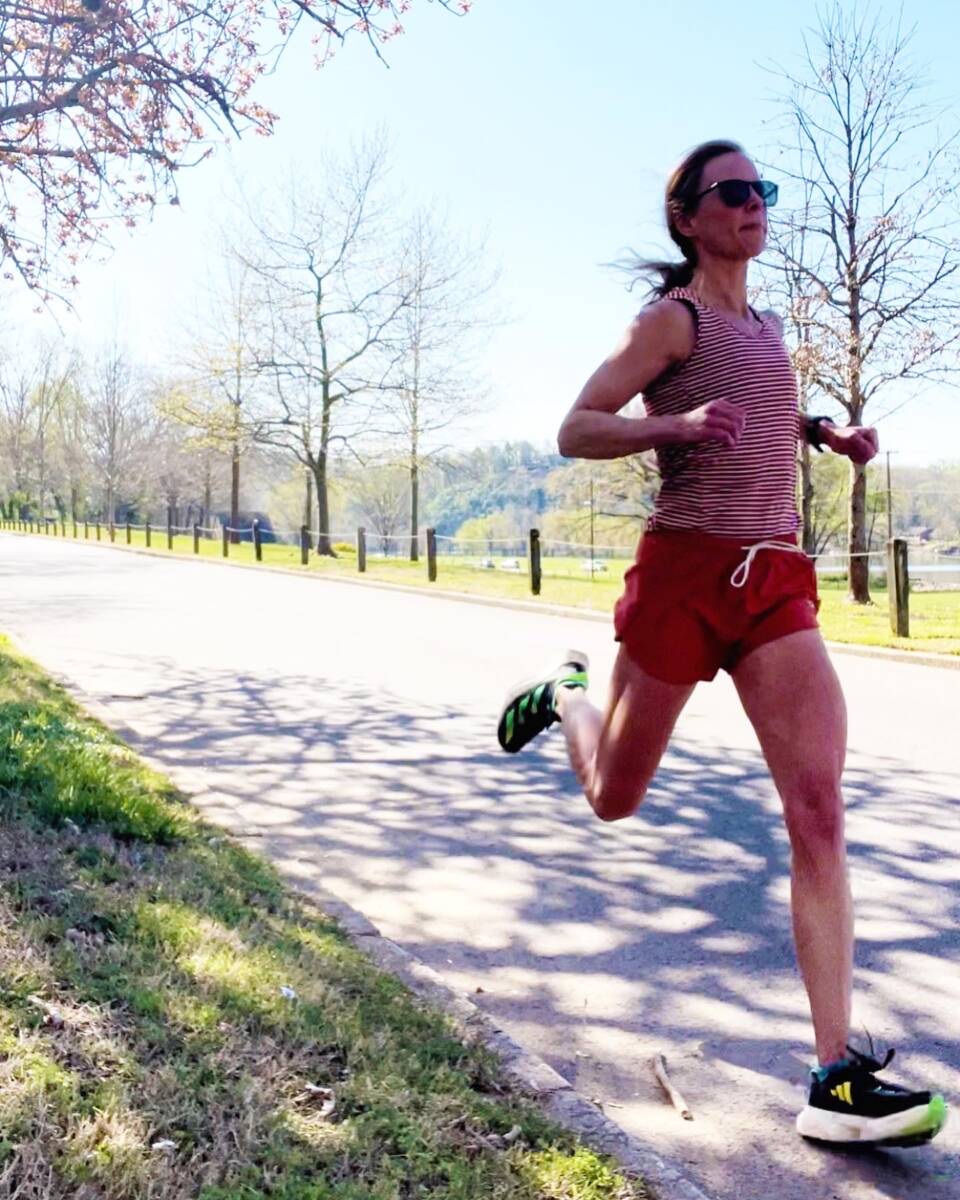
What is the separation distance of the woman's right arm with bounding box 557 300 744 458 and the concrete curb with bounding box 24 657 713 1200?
Answer: 4.69 feet

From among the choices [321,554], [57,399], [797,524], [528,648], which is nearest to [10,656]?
[528,648]

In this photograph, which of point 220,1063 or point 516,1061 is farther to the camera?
point 516,1061

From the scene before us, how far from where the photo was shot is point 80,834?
4.33 m

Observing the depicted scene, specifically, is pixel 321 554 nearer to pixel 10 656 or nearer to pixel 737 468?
pixel 10 656

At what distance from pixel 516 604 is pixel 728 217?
1539 cm

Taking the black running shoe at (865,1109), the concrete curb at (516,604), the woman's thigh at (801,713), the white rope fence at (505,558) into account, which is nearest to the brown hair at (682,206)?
the woman's thigh at (801,713)

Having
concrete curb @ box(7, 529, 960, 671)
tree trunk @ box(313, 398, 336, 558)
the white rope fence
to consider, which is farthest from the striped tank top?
tree trunk @ box(313, 398, 336, 558)

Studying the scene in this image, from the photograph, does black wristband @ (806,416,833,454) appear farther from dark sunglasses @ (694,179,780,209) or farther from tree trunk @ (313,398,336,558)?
tree trunk @ (313,398,336,558)

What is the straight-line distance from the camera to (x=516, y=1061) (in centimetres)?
295

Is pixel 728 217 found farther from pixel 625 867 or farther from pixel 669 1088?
pixel 625 867

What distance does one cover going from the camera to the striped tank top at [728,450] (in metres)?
2.81

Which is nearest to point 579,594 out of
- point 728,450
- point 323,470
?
point 728,450

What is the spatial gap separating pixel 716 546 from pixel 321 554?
34820 mm

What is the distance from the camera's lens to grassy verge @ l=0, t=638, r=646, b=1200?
2258 mm
